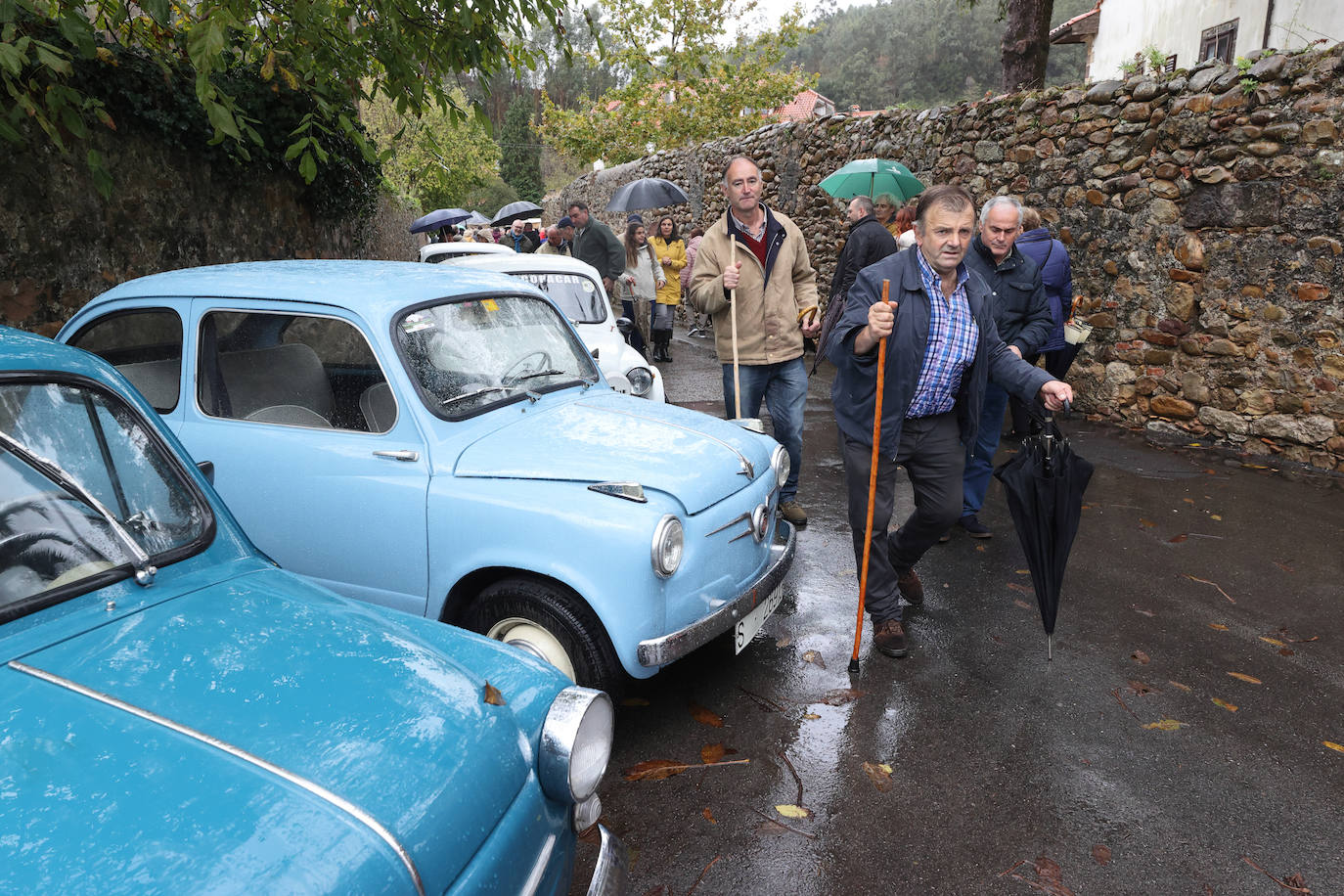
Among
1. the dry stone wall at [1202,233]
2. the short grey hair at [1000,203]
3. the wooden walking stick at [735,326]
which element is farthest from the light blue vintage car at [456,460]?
the dry stone wall at [1202,233]

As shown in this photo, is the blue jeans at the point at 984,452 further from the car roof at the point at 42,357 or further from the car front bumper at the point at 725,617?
the car roof at the point at 42,357

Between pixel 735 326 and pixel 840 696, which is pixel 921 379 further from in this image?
pixel 735 326

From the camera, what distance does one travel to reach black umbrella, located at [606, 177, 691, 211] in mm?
11094

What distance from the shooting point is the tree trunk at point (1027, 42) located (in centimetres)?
1134

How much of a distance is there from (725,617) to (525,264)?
177 inches

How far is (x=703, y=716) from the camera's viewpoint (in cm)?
347

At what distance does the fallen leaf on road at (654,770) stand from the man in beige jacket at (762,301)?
8.13ft

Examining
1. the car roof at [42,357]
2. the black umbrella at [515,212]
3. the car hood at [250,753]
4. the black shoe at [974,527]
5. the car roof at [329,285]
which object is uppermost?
the black umbrella at [515,212]

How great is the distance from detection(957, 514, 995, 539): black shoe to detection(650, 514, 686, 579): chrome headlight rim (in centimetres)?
313

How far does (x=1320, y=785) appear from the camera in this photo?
3.04 metres

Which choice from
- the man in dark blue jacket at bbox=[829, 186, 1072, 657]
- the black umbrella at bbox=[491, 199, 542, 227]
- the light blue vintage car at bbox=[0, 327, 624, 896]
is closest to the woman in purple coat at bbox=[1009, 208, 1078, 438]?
the man in dark blue jacket at bbox=[829, 186, 1072, 657]

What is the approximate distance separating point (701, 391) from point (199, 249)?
5415 millimetres

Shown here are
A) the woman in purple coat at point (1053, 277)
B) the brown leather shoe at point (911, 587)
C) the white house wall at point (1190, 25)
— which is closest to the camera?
the brown leather shoe at point (911, 587)

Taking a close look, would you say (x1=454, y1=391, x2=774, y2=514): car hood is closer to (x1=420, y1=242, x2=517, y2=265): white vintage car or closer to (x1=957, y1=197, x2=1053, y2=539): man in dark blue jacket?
(x1=957, y1=197, x2=1053, y2=539): man in dark blue jacket
